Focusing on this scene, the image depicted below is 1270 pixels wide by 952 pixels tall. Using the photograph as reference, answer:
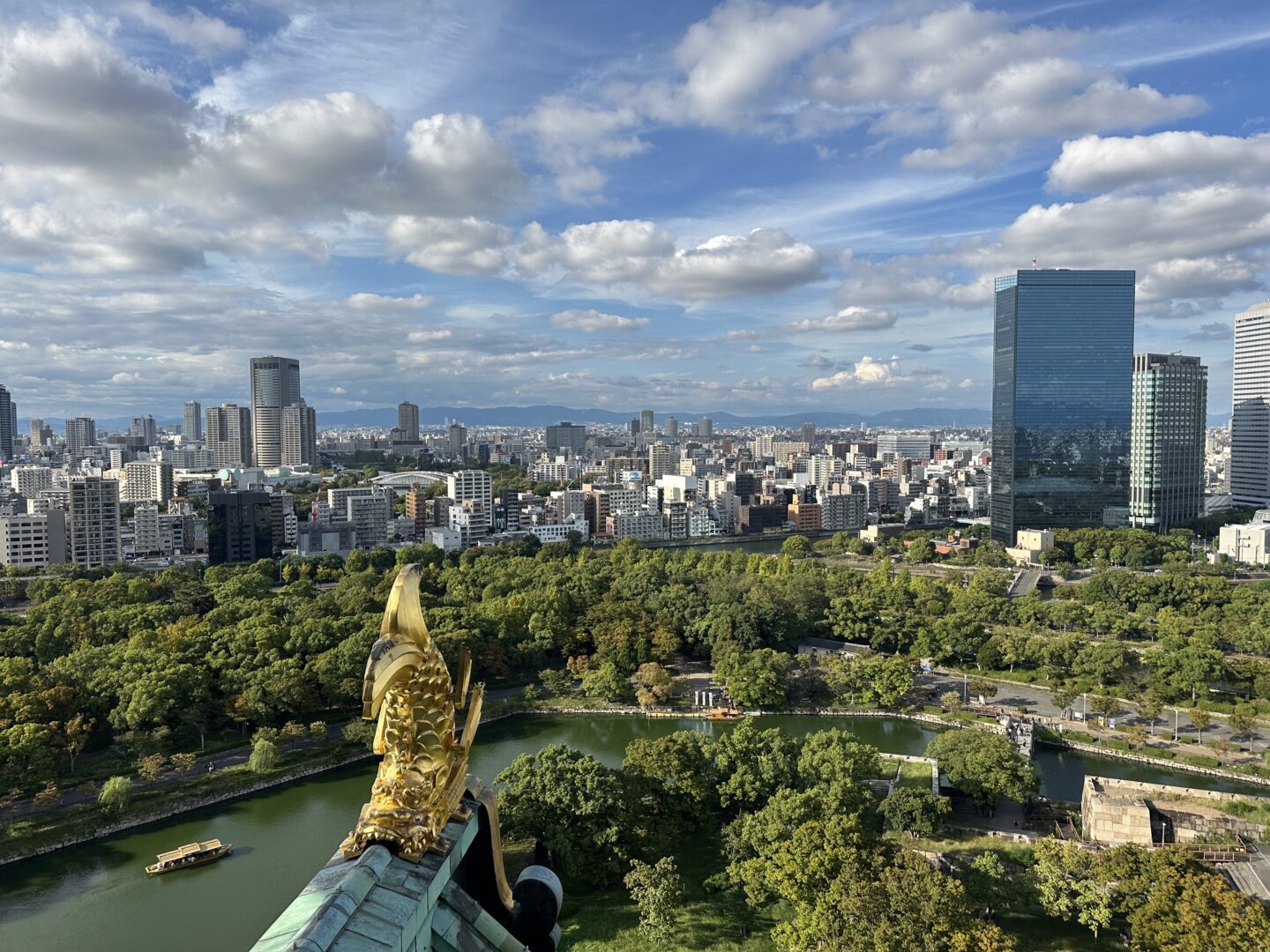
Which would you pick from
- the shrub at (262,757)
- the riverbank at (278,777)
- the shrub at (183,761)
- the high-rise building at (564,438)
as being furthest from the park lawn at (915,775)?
the high-rise building at (564,438)

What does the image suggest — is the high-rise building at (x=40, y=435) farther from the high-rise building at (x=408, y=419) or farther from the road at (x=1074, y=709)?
the road at (x=1074, y=709)

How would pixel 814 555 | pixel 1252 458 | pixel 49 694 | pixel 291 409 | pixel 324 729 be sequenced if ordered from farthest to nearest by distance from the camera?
pixel 291 409
pixel 1252 458
pixel 814 555
pixel 324 729
pixel 49 694

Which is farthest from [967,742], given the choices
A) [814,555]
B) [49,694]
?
[814,555]

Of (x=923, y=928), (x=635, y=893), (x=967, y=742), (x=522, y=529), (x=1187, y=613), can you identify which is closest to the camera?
(x=923, y=928)

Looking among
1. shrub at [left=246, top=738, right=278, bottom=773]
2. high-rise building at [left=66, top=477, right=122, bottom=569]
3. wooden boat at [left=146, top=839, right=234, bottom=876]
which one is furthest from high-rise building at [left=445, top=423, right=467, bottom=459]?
wooden boat at [left=146, top=839, right=234, bottom=876]

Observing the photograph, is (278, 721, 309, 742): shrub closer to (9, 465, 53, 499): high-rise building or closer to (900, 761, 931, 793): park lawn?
(900, 761, 931, 793): park lawn

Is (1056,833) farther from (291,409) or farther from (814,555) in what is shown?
(291,409)

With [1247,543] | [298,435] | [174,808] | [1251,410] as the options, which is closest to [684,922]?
[174,808]
